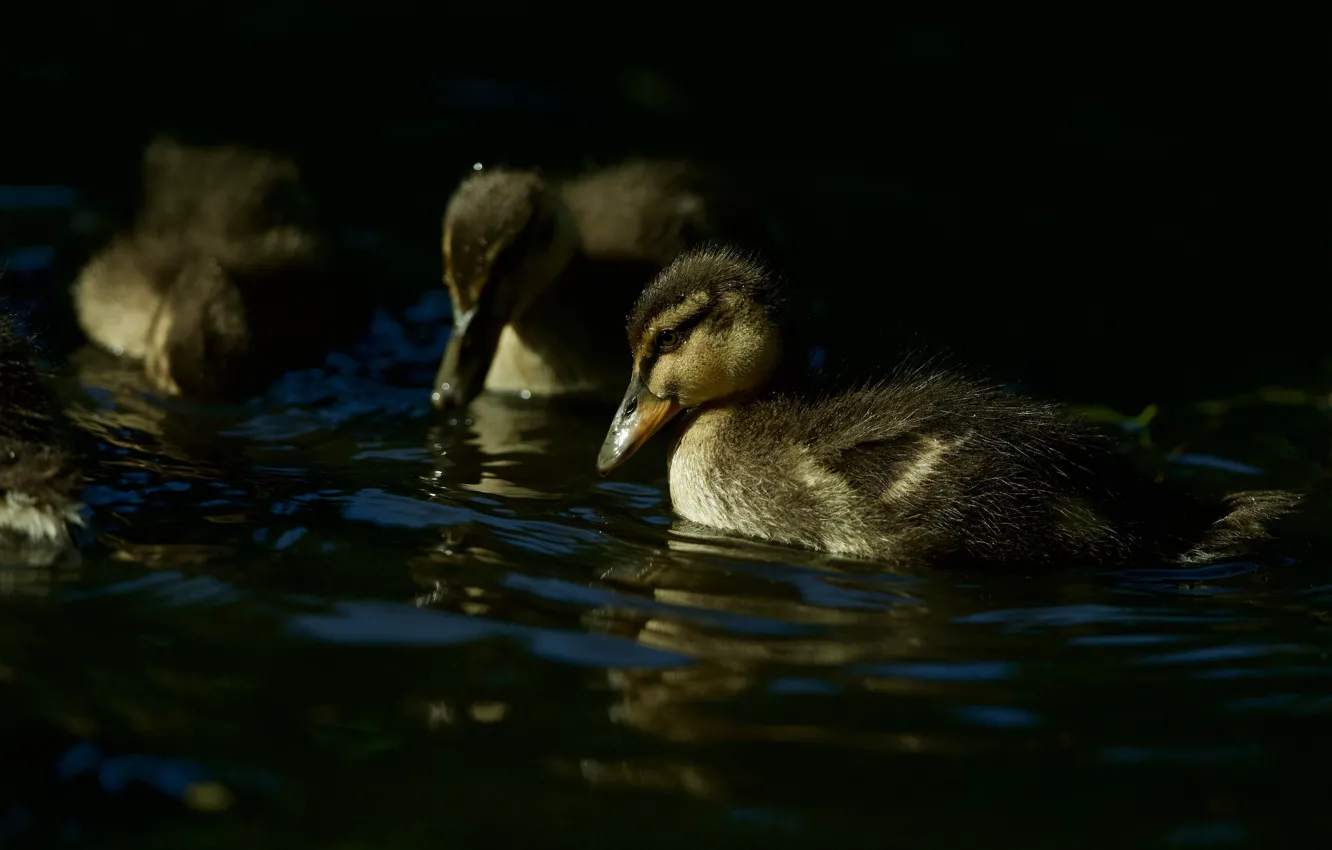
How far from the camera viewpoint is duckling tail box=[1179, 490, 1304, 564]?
460cm

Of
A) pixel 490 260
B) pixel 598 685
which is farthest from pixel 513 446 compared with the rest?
pixel 598 685

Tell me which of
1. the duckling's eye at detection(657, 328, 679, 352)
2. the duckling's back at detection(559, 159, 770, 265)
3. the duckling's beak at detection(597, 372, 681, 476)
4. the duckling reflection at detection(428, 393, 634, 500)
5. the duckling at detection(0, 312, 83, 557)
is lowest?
the duckling reflection at detection(428, 393, 634, 500)

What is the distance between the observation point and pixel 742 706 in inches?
143

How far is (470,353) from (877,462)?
208 cm

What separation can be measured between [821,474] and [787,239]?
8.88 ft

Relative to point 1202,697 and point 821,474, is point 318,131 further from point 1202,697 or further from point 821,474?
point 1202,697

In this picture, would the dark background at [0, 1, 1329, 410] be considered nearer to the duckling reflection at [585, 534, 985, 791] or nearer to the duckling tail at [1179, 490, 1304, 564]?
the duckling tail at [1179, 490, 1304, 564]

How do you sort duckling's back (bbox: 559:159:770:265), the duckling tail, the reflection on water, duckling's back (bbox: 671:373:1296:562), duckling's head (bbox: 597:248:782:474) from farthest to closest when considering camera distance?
duckling's back (bbox: 559:159:770:265) → duckling's head (bbox: 597:248:782:474) → the duckling tail → duckling's back (bbox: 671:373:1296:562) → the reflection on water

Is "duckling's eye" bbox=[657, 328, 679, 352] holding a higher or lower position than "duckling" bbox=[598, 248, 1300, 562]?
higher

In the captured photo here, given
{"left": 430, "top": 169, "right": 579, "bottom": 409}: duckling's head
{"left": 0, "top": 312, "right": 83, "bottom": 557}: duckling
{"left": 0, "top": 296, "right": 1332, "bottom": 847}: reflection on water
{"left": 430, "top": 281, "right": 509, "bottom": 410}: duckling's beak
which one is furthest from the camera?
{"left": 430, "top": 169, "right": 579, "bottom": 409}: duckling's head

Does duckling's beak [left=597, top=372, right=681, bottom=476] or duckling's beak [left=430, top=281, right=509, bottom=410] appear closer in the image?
duckling's beak [left=597, top=372, right=681, bottom=476]

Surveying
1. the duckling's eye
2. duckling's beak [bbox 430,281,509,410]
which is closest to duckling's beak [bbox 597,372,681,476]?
the duckling's eye

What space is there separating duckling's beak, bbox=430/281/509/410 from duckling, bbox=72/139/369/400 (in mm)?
657

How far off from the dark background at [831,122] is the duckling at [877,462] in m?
2.40
